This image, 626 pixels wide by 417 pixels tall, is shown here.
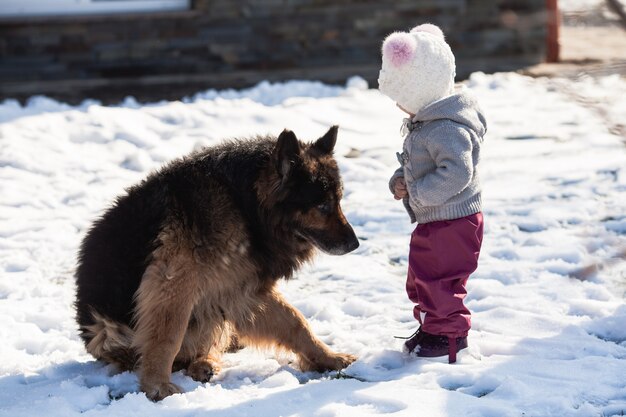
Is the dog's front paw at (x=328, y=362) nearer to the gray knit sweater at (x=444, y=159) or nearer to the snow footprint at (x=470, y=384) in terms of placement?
the snow footprint at (x=470, y=384)

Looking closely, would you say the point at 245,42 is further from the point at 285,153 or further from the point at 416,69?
the point at 416,69

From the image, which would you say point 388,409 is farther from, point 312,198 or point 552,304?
point 552,304

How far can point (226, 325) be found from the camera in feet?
15.3

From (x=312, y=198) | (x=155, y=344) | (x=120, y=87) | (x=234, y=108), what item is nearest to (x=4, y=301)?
(x=155, y=344)

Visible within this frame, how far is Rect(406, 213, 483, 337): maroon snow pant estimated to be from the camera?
4.39 m

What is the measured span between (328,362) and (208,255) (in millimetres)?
824

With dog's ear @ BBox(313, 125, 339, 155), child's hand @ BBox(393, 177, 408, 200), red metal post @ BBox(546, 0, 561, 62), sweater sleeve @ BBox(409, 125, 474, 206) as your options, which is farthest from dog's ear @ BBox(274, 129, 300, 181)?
red metal post @ BBox(546, 0, 561, 62)

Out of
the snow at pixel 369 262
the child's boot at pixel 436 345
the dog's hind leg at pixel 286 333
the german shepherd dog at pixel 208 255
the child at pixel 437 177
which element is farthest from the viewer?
the dog's hind leg at pixel 286 333

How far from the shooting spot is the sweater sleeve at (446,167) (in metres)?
4.18

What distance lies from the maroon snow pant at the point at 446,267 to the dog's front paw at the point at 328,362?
17.5 inches

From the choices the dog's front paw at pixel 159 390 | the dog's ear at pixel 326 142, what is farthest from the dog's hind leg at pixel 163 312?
the dog's ear at pixel 326 142

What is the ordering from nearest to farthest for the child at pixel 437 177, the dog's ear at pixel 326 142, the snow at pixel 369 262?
the snow at pixel 369 262 < the child at pixel 437 177 < the dog's ear at pixel 326 142

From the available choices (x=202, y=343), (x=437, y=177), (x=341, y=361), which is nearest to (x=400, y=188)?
(x=437, y=177)

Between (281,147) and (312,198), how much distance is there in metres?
0.31
